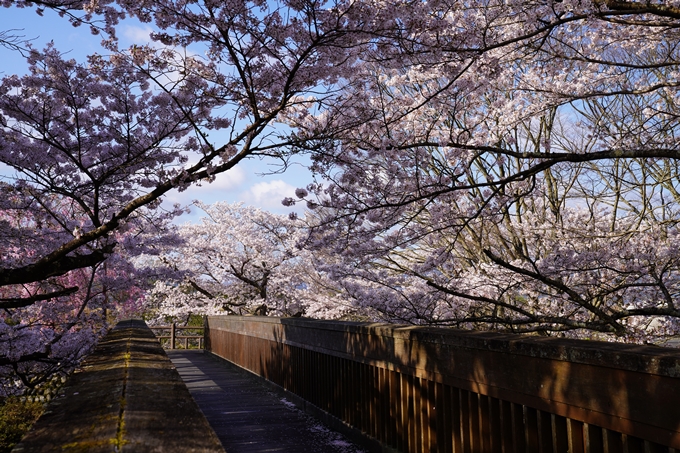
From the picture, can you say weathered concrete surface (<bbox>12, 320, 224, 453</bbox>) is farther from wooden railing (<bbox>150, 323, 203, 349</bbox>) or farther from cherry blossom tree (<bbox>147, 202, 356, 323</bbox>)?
wooden railing (<bbox>150, 323, 203, 349</bbox>)

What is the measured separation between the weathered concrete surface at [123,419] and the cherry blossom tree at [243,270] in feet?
59.2

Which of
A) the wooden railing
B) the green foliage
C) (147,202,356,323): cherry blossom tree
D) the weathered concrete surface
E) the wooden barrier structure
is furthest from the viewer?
the wooden railing

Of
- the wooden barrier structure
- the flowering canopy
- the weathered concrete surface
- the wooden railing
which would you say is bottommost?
the wooden railing

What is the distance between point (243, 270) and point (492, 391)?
21.0 meters

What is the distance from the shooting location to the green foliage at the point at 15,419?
8.52 m

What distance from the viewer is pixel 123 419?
2100mm

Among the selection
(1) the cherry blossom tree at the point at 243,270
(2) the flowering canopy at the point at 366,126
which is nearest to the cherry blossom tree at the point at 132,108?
(2) the flowering canopy at the point at 366,126

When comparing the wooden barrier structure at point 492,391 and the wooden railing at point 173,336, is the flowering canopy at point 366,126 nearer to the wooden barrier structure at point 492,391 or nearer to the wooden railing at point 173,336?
the wooden barrier structure at point 492,391

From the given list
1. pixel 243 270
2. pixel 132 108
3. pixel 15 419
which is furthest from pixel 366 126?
pixel 243 270

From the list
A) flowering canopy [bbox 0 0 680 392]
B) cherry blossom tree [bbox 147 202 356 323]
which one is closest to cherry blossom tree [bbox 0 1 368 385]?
flowering canopy [bbox 0 0 680 392]

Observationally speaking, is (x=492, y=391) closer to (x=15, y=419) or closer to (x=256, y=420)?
(x=256, y=420)

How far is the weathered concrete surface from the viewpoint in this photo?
1791 millimetres

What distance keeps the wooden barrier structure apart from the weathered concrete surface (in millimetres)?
2111

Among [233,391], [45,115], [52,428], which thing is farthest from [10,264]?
[52,428]
